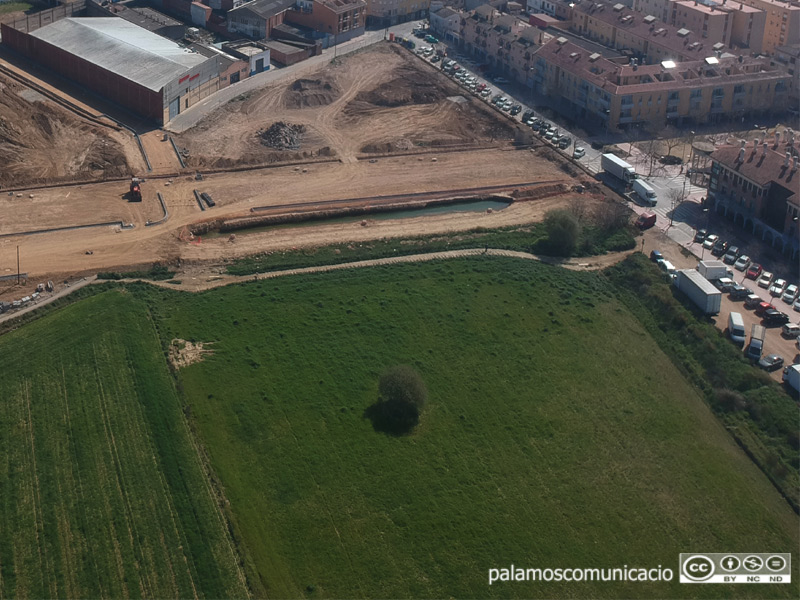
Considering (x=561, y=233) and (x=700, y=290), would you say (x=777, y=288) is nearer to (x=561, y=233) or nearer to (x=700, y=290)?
(x=700, y=290)

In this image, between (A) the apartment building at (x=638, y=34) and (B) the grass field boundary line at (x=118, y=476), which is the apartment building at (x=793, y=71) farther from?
(B) the grass field boundary line at (x=118, y=476)

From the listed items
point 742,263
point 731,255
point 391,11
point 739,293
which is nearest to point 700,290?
point 739,293

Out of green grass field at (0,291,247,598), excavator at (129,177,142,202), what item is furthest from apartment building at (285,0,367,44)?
green grass field at (0,291,247,598)

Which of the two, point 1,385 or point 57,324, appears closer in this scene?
point 1,385

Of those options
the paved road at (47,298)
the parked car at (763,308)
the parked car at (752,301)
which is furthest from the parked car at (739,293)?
the paved road at (47,298)

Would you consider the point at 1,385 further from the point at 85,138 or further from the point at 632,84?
the point at 632,84


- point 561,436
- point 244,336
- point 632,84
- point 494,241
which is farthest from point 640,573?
point 632,84

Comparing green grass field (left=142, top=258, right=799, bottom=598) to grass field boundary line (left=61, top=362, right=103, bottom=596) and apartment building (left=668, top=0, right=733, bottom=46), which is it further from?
apartment building (left=668, top=0, right=733, bottom=46)
